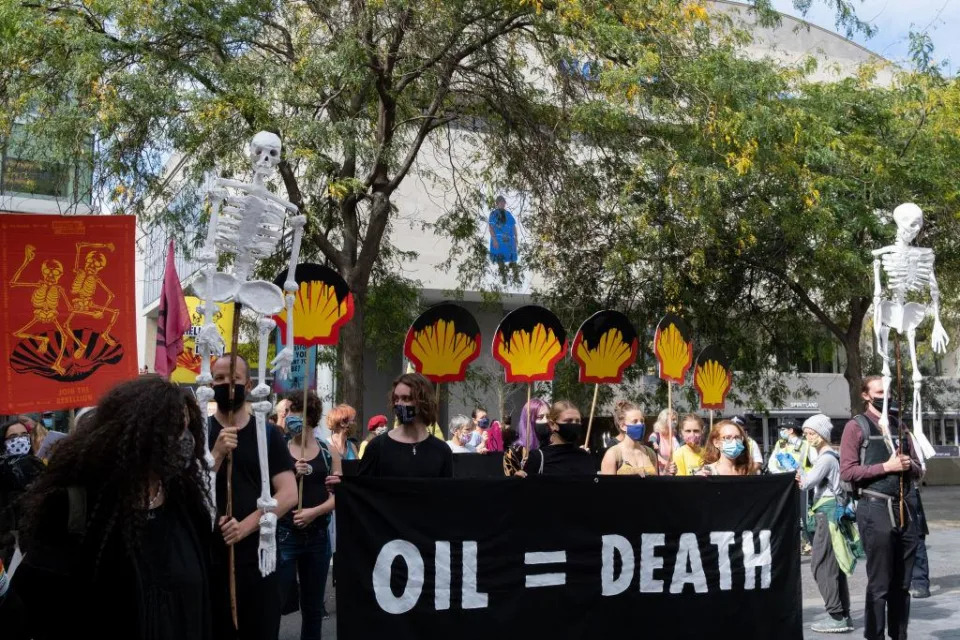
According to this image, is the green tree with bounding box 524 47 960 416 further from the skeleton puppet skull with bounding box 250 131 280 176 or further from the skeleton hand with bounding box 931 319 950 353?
the skeleton puppet skull with bounding box 250 131 280 176

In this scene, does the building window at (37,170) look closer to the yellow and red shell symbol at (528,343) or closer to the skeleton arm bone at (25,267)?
the skeleton arm bone at (25,267)

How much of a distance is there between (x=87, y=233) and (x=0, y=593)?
14.0 ft

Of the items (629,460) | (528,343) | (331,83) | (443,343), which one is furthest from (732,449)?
(331,83)

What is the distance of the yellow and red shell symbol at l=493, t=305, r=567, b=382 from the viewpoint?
29.2 ft

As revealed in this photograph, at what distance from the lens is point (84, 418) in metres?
3.47

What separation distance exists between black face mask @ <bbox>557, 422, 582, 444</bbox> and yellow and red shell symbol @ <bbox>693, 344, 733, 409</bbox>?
7.90 feet

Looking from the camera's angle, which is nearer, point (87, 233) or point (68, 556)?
point (68, 556)

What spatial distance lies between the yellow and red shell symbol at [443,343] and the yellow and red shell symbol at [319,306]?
1.79 meters

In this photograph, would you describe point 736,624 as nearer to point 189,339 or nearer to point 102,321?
point 102,321

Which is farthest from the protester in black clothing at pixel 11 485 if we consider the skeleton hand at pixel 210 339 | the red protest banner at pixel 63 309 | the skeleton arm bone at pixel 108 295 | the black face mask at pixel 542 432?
the black face mask at pixel 542 432

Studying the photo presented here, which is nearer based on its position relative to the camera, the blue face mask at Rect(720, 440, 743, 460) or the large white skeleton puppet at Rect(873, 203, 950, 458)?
the large white skeleton puppet at Rect(873, 203, 950, 458)

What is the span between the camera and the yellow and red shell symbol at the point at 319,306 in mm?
7211

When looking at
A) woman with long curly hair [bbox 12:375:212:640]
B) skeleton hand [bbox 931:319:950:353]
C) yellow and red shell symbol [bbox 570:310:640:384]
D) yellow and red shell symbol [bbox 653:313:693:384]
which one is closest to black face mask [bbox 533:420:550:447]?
yellow and red shell symbol [bbox 570:310:640:384]

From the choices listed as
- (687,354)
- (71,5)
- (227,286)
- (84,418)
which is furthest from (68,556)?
(71,5)
